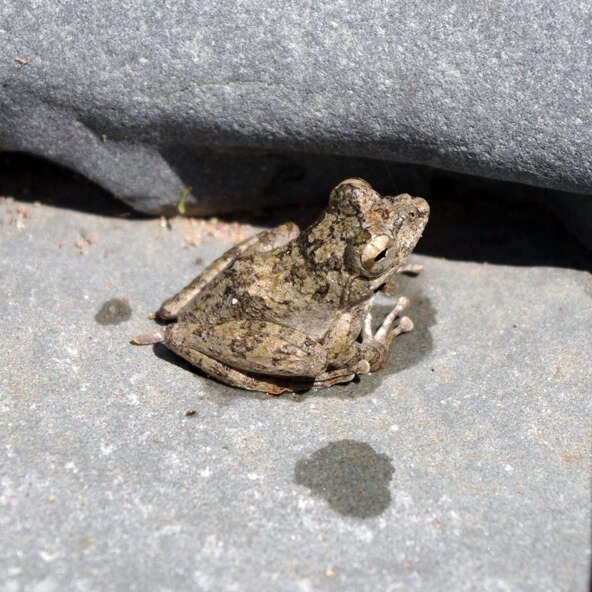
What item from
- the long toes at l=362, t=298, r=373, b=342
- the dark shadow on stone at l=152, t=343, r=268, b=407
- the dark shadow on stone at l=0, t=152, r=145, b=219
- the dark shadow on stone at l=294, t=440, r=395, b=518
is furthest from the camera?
the dark shadow on stone at l=0, t=152, r=145, b=219

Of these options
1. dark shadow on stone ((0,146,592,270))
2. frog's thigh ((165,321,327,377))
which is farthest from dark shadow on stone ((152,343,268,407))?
dark shadow on stone ((0,146,592,270))

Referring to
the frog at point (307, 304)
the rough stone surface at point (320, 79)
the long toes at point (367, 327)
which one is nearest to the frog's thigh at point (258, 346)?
the frog at point (307, 304)

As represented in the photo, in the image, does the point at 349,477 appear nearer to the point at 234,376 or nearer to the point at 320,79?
the point at 234,376

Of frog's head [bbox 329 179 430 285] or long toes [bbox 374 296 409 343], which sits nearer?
frog's head [bbox 329 179 430 285]

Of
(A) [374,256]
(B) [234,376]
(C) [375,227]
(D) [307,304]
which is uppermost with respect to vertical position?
(C) [375,227]

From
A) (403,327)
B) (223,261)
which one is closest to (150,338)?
(223,261)

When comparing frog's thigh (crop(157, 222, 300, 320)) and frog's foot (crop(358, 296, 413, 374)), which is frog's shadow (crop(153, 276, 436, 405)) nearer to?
frog's foot (crop(358, 296, 413, 374))

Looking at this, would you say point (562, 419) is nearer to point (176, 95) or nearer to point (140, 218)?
point (176, 95)
